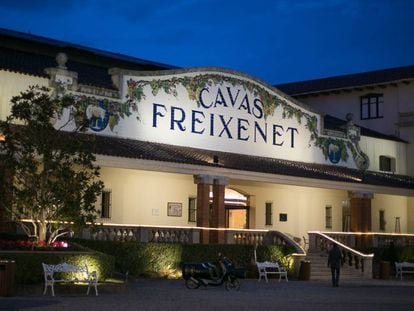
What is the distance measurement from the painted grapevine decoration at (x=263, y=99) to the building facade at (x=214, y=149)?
0.16ft

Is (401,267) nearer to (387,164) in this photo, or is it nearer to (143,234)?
(387,164)

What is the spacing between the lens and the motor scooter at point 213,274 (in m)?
23.3

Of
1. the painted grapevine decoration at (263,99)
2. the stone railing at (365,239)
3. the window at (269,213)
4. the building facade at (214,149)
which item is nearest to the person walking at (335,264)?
the building facade at (214,149)

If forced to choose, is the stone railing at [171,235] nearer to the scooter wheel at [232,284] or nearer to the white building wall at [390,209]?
the scooter wheel at [232,284]

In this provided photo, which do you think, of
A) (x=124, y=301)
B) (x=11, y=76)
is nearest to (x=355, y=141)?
(x=11, y=76)

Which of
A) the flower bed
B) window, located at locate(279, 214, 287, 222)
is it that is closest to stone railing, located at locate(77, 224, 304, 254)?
the flower bed

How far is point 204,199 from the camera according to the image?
1164 inches

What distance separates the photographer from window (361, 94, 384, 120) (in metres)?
45.5

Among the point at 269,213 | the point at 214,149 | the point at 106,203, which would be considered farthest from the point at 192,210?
the point at 269,213

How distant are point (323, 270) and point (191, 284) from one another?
9278 millimetres

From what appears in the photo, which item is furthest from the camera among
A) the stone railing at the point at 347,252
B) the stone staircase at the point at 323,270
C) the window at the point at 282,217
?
the window at the point at 282,217

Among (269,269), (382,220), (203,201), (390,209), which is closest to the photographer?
(269,269)

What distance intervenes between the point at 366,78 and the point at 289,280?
20.3 m

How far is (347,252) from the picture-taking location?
1302 inches
